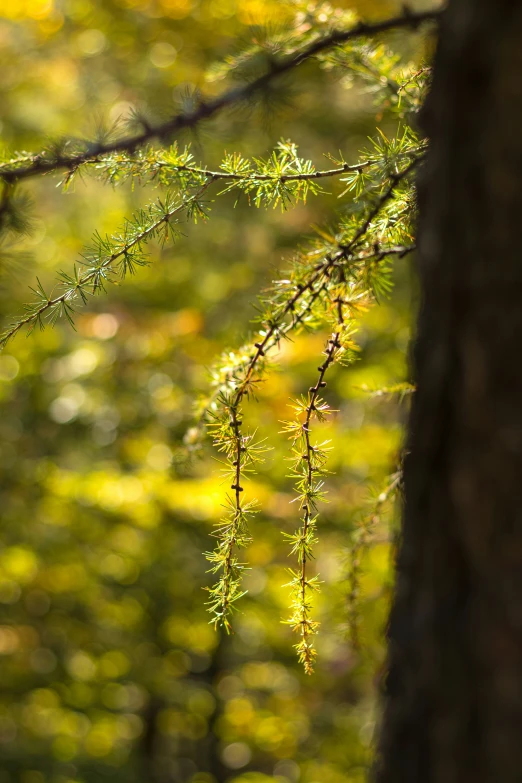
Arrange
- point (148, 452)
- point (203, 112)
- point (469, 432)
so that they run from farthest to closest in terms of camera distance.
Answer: point (148, 452) → point (203, 112) → point (469, 432)

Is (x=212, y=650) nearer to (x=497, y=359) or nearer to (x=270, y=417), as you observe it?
(x=270, y=417)

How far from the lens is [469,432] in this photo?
1.86 feet

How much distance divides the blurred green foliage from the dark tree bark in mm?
2119

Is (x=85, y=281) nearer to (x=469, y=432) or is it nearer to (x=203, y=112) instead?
(x=203, y=112)

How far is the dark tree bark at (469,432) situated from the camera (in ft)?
1.78

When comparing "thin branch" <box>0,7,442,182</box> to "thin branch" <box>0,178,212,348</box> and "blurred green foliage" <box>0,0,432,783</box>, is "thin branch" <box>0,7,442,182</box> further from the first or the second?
"blurred green foliage" <box>0,0,432,783</box>

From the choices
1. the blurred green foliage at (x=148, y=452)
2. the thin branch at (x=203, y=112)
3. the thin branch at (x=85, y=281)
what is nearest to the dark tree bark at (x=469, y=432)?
the thin branch at (x=203, y=112)

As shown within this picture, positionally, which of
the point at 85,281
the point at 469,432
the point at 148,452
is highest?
the point at 148,452

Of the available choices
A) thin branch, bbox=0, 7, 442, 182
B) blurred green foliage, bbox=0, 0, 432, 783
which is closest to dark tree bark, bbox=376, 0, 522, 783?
thin branch, bbox=0, 7, 442, 182

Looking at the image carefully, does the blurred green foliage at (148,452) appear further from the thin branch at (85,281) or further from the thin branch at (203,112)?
the thin branch at (203,112)

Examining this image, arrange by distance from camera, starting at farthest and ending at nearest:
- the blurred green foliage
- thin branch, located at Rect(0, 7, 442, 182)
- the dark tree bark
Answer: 1. the blurred green foliage
2. thin branch, located at Rect(0, 7, 442, 182)
3. the dark tree bark

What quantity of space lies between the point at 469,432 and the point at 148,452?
273 centimetres

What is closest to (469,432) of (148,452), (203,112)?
(203,112)

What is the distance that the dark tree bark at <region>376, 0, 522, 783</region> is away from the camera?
54cm
